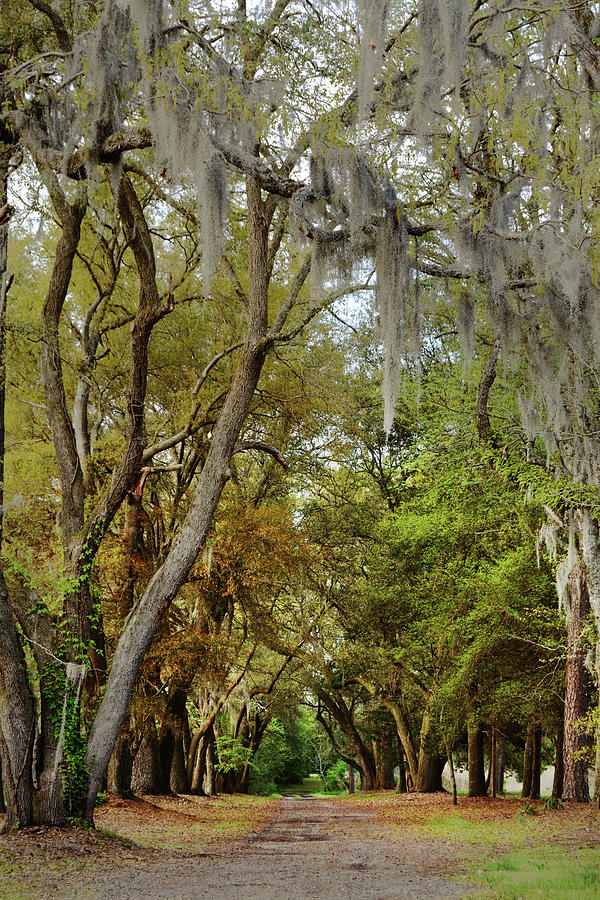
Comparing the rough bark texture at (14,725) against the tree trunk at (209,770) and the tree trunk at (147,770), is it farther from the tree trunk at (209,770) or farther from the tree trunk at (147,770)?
the tree trunk at (209,770)

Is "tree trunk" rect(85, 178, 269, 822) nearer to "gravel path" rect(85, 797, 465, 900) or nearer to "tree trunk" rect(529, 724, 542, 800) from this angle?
"gravel path" rect(85, 797, 465, 900)

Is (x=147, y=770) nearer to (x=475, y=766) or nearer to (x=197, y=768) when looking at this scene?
(x=197, y=768)

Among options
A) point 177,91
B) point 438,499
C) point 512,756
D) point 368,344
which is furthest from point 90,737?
point 512,756

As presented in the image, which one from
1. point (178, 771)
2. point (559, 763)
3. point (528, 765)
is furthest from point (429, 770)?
point (178, 771)

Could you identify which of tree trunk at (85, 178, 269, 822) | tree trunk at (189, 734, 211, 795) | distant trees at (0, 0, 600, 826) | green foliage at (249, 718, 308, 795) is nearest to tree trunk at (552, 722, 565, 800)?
distant trees at (0, 0, 600, 826)

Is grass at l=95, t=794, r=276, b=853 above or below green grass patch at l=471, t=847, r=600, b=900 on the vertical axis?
below

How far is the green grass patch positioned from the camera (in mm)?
4625

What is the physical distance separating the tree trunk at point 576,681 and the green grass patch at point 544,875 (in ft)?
12.8

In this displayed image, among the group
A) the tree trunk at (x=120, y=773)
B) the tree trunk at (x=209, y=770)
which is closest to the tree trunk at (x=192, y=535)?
the tree trunk at (x=120, y=773)

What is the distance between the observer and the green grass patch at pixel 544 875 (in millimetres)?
4625

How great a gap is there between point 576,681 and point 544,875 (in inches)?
237

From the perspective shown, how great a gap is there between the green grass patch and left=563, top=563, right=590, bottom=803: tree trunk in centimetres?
390

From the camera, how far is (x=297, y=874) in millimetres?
5930

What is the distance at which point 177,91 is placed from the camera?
21.9ft
